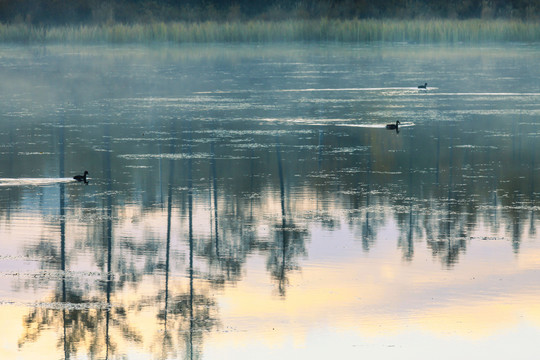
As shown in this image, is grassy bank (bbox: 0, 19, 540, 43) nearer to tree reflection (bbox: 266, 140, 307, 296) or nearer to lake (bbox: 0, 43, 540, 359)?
lake (bbox: 0, 43, 540, 359)

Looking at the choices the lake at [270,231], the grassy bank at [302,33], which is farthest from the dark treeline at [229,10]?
the lake at [270,231]

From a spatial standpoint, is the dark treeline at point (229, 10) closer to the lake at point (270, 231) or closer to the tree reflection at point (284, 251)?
the lake at point (270, 231)

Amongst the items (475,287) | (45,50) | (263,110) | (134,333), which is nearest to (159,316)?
(134,333)

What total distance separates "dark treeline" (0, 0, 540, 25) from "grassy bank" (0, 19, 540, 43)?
10.1m

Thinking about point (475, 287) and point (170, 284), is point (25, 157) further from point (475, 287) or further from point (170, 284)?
point (475, 287)

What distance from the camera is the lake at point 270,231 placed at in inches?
313

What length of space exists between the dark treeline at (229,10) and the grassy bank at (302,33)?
33.3 feet

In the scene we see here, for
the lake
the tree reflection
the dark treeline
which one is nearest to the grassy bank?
the dark treeline

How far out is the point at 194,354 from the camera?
7.50 metres

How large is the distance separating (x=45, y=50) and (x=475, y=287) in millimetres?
51879

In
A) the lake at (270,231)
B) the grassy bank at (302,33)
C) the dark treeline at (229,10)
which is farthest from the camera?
the dark treeline at (229,10)

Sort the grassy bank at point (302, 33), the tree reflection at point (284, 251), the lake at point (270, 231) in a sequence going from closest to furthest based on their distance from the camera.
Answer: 1. the lake at point (270, 231)
2. the tree reflection at point (284, 251)
3. the grassy bank at point (302, 33)

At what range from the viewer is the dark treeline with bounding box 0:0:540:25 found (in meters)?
77.8

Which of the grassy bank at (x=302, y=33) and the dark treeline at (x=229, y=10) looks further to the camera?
the dark treeline at (x=229, y=10)
